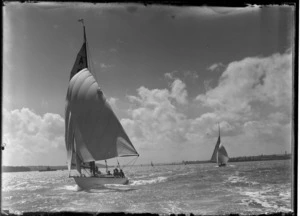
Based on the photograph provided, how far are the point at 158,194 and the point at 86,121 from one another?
71.7 inches

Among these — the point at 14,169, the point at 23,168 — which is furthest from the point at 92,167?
the point at 14,169

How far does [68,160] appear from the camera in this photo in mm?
7145

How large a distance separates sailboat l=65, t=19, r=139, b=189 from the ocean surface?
0.98 feet

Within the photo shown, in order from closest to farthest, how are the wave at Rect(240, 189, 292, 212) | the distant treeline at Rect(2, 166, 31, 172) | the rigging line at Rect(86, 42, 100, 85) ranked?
the distant treeline at Rect(2, 166, 31, 172) → the wave at Rect(240, 189, 292, 212) → the rigging line at Rect(86, 42, 100, 85)

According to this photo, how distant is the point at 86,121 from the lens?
7312 millimetres

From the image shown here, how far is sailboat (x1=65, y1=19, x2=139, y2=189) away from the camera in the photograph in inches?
279

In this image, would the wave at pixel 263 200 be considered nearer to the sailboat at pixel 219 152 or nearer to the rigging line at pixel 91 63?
the sailboat at pixel 219 152

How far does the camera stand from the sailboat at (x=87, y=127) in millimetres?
7098

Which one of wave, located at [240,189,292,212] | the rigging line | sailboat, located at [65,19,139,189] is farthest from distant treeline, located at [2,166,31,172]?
wave, located at [240,189,292,212]

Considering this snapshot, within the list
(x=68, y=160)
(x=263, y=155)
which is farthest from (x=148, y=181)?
(x=263, y=155)

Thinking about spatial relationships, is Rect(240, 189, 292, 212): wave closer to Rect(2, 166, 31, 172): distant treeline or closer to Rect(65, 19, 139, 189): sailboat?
Rect(65, 19, 139, 189): sailboat

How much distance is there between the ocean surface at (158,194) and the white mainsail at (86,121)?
1.68 feet

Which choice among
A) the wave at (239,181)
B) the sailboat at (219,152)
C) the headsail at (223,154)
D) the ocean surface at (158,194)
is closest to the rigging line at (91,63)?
the ocean surface at (158,194)

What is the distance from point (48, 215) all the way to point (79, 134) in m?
1.56
